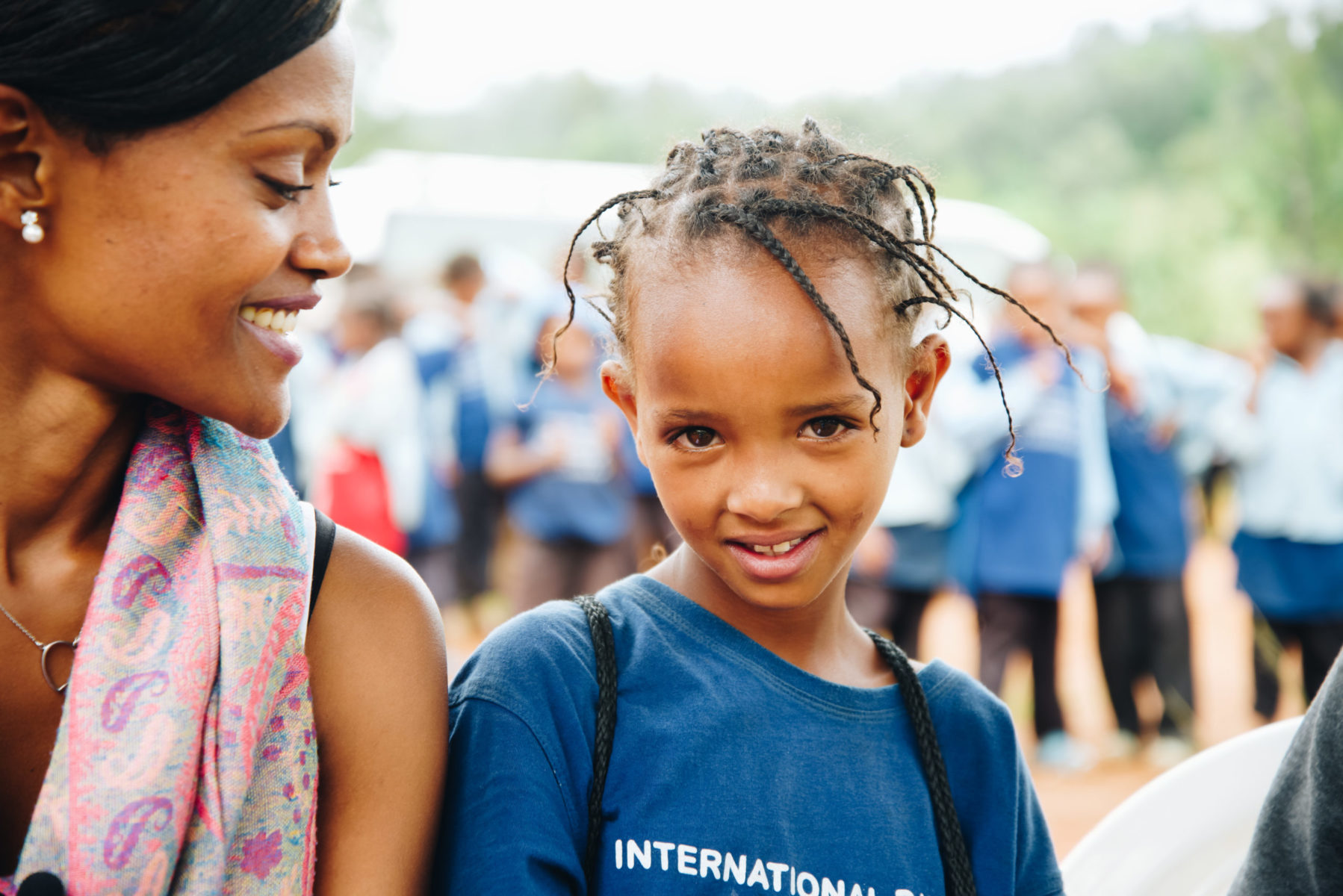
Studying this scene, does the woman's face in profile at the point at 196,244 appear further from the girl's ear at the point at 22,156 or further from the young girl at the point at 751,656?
the young girl at the point at 751,656

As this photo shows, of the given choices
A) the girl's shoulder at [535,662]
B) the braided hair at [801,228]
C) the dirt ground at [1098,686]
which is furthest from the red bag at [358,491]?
the girl's shoulder at [535,662]

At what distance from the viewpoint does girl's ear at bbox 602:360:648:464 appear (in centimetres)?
153

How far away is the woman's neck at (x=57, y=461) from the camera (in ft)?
4.16

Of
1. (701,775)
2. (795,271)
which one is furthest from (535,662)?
(795,271)

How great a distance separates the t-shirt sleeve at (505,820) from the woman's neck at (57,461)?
19.8 inches

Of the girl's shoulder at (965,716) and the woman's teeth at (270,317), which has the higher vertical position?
the woman's teeth at (270,317)

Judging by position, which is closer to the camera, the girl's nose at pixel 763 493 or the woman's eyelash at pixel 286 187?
the woman's eyelash at pixel 286 187

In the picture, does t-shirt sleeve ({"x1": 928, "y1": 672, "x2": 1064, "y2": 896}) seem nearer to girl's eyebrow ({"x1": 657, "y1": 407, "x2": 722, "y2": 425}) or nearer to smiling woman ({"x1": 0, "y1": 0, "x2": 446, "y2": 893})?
girl's eyebrow ({"x1": 657, "y1": 407, "x2": 722, "y2": 425})

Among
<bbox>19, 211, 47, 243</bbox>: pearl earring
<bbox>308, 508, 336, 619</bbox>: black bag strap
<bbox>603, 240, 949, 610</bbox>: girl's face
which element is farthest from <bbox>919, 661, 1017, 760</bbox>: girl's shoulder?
<bbox>19, 211, 47, 243</bbox>: pearl earring

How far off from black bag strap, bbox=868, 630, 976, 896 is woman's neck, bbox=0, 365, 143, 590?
0.98 m

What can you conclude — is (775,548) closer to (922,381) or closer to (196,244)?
(922,381)

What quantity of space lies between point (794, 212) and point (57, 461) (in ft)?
2.88

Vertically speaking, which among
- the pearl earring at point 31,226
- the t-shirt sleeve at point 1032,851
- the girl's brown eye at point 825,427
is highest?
the pearl earring at point 31,226

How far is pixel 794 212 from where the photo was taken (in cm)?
140
